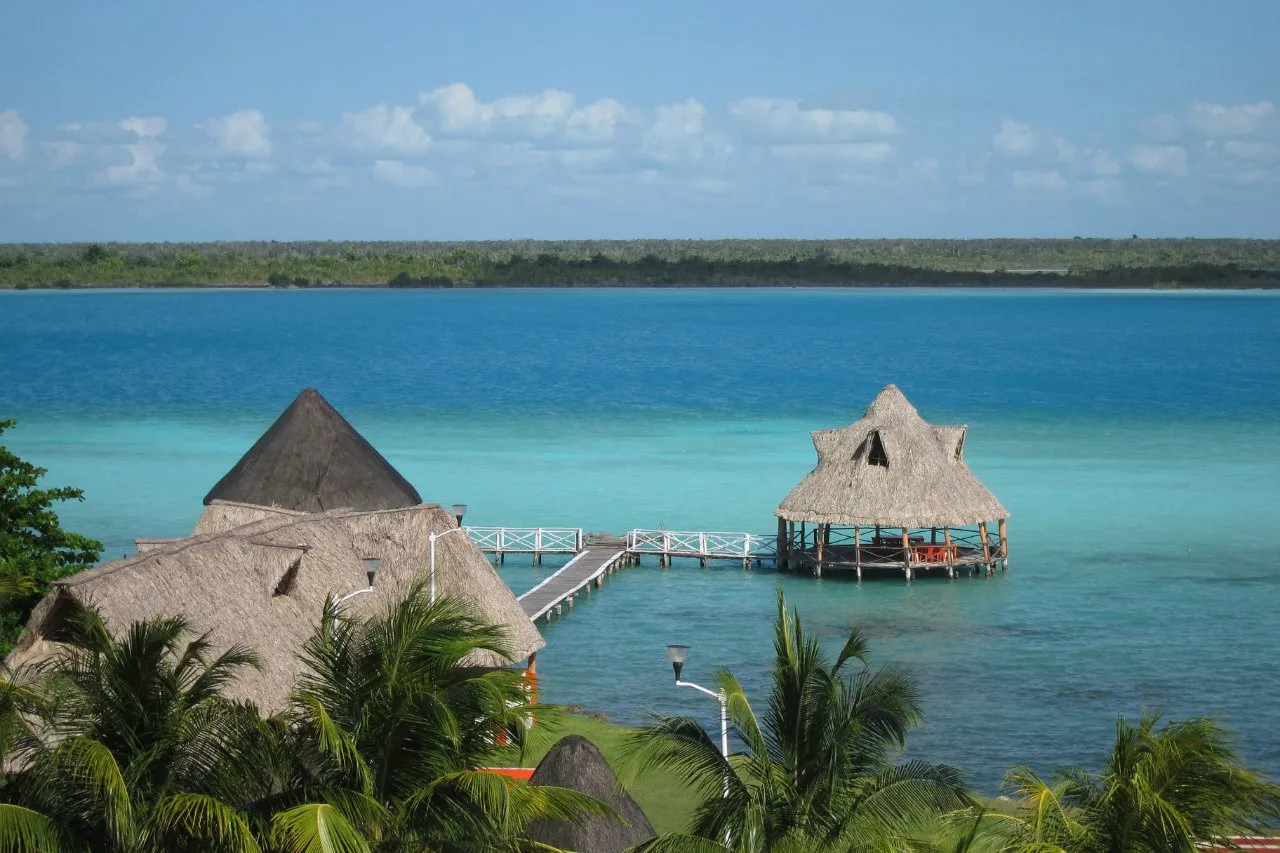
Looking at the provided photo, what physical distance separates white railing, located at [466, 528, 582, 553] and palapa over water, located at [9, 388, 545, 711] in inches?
313

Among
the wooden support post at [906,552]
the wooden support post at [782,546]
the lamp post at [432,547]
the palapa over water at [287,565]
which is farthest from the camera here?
the wooden support post at [782,546]

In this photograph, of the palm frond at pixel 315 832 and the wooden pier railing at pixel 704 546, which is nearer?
the palm frond at pixel 315 832

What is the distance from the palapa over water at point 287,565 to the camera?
625 inches

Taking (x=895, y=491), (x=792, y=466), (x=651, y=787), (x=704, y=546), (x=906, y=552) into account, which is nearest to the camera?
(x=651, y=787)

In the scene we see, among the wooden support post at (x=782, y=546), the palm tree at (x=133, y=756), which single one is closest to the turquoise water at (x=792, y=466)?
the wooden support post at (x=782, y=546)

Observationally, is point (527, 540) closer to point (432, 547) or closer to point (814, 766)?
point (432, 547)

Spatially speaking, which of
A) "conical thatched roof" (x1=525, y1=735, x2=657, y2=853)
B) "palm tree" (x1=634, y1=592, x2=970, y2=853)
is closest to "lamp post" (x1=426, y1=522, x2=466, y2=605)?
"conical thatched roof" (x1=525, y1=735, x2=657, y2=853)

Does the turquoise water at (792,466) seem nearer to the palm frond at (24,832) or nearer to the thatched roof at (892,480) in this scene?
the thatched roof at (892,480)

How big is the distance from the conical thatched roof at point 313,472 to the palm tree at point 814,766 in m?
15.3

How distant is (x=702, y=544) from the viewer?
3556cm

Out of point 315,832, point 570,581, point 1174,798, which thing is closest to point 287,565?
point 315,832

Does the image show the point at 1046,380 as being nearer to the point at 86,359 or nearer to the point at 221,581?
the point at 86,359

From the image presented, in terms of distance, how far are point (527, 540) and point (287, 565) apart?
19646 mm

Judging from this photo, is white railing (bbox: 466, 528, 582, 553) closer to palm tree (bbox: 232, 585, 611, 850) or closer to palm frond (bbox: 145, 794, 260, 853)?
palm tree (bbox: 232, 585, 611, 850)
